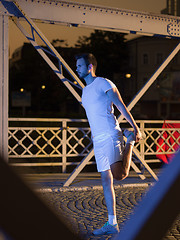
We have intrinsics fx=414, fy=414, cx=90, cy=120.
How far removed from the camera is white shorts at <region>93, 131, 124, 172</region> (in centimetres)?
399

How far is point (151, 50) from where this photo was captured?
220 feet

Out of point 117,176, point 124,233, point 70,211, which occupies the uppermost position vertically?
point 124,233

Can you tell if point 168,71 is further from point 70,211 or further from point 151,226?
point 151,226

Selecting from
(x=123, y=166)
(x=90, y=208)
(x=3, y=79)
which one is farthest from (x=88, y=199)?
(x=123, y=166)

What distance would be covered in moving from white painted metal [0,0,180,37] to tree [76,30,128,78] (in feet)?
165

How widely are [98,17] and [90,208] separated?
3.53m

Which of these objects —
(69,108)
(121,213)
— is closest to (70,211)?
(121,213)

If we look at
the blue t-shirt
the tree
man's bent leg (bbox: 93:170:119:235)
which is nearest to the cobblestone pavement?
man's bent leg (bbox: 93:170:119:235)

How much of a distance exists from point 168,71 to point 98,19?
5394 centimetres

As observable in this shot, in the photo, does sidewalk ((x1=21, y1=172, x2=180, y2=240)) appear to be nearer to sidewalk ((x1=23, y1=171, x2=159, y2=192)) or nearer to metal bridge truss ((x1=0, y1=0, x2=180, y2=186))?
sidewalk ((x1=23, y1=171, x2=159, y2=192))

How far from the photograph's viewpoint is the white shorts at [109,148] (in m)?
3.99

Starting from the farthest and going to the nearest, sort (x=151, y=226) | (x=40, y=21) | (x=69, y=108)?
1. (x=69, y=108)
2. (x=40, y=21)
3. (x=151, y=226)

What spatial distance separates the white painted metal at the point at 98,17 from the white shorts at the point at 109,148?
146 inches

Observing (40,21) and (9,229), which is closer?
(9,229)
